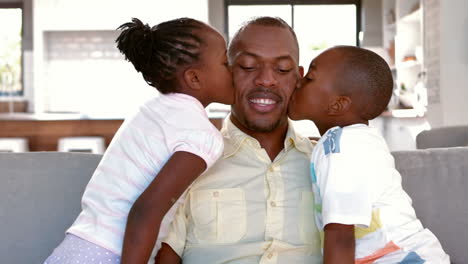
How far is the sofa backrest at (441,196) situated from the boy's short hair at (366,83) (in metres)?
0.45

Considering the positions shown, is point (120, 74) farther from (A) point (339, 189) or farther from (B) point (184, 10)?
(A) point (339, 189)

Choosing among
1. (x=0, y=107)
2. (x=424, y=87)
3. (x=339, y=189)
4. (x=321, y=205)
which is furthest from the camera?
(x=0, y=107)

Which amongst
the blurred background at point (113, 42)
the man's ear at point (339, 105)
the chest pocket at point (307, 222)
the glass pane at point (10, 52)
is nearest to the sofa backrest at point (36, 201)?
the chest pocket at point (307, 222)

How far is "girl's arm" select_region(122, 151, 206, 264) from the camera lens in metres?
1.25

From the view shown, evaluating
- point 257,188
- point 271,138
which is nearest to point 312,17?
point 271,138

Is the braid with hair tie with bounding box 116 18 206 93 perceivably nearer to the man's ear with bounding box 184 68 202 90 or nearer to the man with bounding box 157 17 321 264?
the man's ear with bounding box 184 68 202 90

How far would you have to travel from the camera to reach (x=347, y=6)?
30.6 feet

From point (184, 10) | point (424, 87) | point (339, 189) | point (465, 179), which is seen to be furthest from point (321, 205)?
point (184, 10)

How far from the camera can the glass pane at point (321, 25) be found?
9188mm

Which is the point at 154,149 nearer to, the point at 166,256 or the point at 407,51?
the point at 166,256

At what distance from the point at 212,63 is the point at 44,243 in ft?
2.48

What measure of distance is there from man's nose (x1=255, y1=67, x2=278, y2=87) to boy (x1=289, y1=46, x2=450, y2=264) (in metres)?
0.09

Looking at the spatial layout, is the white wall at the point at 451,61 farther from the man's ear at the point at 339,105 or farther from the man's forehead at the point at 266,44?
the man's ear at the point at 339,105

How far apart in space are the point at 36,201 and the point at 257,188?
2.09 ft
